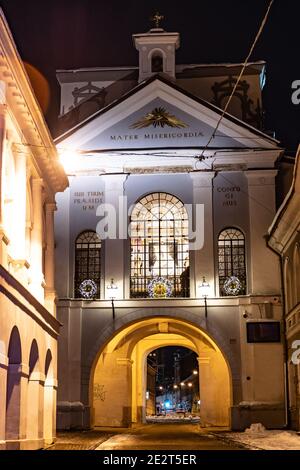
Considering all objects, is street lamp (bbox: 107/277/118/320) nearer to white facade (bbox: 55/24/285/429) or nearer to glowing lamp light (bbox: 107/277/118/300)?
glowing lamp light (bbox: 107/277/118/300)

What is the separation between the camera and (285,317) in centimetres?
2845

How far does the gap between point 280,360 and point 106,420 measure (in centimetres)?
752

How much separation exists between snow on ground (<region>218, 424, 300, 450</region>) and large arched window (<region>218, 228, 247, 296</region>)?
5219 millimetres

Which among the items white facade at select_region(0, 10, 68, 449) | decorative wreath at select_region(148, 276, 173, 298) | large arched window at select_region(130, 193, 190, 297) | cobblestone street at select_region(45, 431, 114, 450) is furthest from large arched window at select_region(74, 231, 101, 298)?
white facade at select_region(0, 10, 68, 449)

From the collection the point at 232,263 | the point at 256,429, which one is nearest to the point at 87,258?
the point at 232,263

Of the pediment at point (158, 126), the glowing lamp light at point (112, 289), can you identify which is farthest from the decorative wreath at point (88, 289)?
the pediment at point (158, 126)

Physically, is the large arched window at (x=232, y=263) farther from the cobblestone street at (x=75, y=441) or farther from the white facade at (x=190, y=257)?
the cobblestone street at (x=75, y=441)

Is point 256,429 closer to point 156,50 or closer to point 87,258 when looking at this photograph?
point 87,258

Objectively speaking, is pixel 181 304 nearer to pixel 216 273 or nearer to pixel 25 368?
pixel 216 273

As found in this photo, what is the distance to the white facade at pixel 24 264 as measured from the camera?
15414 millimetres

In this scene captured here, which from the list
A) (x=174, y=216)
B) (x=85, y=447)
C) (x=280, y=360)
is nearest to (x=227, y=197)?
(x=174, y=216)

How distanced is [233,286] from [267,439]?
8289 mm
